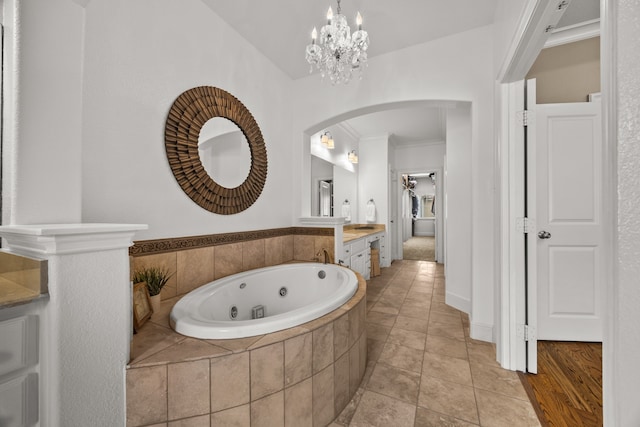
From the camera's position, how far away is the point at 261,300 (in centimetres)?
199

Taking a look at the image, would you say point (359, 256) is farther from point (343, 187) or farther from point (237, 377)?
point (237, 377)

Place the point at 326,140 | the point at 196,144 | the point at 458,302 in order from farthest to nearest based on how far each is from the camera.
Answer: the point at 326,140, the point at 458,302, the point at 196,144

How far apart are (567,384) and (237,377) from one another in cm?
194

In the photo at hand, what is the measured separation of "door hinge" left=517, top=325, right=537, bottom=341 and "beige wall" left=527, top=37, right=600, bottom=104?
185 cm

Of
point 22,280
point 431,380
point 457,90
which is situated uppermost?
point 457,90

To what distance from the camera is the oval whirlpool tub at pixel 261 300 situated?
1.08 m

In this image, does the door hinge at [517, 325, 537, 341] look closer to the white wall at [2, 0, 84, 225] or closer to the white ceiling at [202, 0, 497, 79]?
the white ceiling at [202, 0, 497, 79]

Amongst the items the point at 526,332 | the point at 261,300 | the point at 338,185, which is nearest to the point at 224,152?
the point at 261,300

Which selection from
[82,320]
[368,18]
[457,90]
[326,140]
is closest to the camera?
[82,320]

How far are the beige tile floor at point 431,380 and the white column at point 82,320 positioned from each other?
100cm

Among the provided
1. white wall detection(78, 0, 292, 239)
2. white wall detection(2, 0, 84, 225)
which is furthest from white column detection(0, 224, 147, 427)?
white wall detection(78, 0, 292, 239)

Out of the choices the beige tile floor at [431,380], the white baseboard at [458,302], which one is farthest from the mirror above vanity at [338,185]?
the beige tile floor at [431,380]

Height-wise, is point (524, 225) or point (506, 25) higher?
point (506, 25)

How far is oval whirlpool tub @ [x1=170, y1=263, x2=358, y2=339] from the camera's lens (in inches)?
42.5
